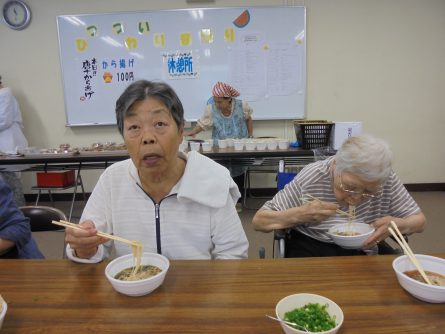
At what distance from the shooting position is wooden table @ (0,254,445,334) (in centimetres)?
78

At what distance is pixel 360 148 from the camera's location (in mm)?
1266

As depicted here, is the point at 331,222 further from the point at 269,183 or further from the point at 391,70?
the point at 391,70

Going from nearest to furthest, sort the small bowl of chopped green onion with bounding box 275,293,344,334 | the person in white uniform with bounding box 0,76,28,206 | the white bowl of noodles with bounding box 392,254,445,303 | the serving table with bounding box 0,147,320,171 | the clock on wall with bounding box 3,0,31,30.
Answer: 1. the small bowl of chopped green onion with bounding box 275,293,344,334
2. the white bowl of noodles with bounding box 392,254,445,303
3. the serving table with bounding box 0,147,320,171
4. the person in white uniform with bounding box 0,76,28,206
5. the clock on wall with bounding box 3,0,31,30

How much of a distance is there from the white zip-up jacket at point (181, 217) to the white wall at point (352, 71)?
3.37 meters

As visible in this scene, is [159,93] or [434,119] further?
[434,119]

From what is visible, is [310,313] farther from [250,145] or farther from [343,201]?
[250,145]

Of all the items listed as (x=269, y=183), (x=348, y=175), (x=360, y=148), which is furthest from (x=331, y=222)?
(x=269, y=183)

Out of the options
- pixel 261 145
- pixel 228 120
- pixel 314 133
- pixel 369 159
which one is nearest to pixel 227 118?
pixel 228 120

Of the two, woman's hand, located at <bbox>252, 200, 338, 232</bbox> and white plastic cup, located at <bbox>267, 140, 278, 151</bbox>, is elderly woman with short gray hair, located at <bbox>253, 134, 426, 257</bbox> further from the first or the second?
white plastic cup, located at <bbox>267, 140, 278, 151</bbox>

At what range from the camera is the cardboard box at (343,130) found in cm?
290

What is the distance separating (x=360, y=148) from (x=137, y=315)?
0.97 meters

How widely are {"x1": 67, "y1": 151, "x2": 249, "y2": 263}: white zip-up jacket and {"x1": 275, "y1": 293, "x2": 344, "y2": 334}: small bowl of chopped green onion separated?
462 millimetres

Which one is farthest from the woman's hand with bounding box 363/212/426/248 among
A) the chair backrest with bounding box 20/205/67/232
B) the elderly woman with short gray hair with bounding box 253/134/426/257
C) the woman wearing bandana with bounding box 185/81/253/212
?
→ the woman wearing bandana with bounding box 185/81/253/212

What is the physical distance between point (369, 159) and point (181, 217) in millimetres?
734
